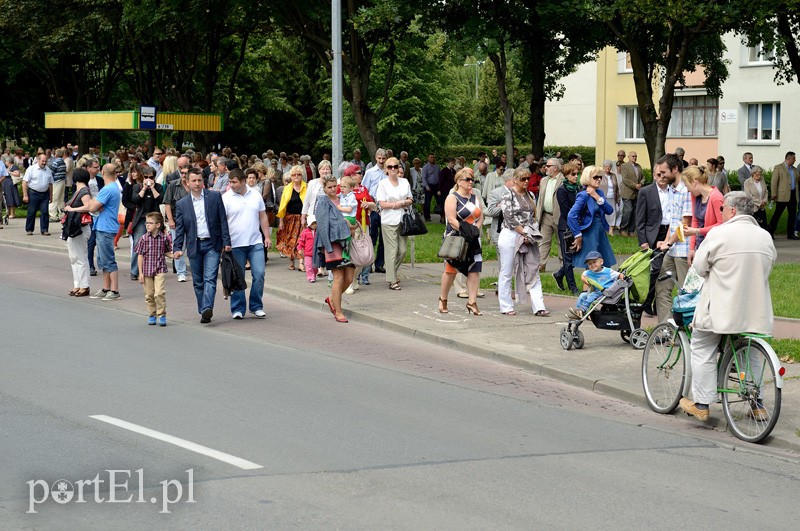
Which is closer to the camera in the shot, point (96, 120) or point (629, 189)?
point (629, 189)

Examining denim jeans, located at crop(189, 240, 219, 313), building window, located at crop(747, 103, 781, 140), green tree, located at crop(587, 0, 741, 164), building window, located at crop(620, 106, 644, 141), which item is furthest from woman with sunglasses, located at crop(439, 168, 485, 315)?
building window, located at crop(620, 106, 644, 141)

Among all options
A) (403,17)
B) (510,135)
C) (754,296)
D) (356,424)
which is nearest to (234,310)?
(356,424)

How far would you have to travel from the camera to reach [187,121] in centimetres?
3388

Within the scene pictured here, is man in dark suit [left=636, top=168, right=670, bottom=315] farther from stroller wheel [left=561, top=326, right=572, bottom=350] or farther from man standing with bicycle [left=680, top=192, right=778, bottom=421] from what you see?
man standing with bicycle [left=680, top=192, right=778, bottom=421]

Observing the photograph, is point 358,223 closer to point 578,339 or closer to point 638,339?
point 578,339

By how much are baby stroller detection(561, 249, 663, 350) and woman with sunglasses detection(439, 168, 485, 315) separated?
94.8 inches

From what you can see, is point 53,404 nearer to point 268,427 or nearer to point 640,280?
point 268,427

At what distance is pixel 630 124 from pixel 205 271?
4645cm

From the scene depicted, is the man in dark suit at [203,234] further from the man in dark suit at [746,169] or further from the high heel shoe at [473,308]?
the man in dark suit at [746,169]

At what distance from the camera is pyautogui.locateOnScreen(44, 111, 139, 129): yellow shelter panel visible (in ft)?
111

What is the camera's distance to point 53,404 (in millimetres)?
9469

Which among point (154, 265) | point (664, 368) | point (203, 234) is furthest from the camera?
point (203, 234)

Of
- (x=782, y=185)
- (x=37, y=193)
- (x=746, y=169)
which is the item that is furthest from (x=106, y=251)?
(x=782, y=185)

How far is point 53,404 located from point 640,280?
227 inches
